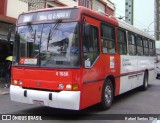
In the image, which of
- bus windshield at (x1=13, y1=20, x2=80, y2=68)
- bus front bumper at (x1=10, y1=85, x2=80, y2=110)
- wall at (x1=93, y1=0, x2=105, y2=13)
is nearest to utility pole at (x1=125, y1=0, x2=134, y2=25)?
wall at (x1=93, y1=0, x2=105, y2=13)

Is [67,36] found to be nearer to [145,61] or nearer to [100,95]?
[100,95]

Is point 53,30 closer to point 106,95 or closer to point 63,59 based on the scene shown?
point 63,59

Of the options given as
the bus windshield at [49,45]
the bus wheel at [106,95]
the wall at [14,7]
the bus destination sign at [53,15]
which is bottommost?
the bus wheel at [106,95]

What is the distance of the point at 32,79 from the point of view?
8312 mm

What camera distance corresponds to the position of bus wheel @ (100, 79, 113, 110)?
30.6ft

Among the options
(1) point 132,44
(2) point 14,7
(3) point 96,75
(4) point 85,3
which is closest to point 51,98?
(3) point 96,75

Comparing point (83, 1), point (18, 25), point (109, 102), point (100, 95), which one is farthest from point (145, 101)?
point (83, 1)

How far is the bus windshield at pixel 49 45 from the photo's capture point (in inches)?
310

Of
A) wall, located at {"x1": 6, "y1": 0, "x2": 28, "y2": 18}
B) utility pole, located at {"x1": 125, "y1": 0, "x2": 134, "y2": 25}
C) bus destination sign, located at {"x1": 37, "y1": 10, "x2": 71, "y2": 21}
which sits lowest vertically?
bus destination sign, located at {"x1": 37, "y1": 10, "x2": 71, "y2": 21}

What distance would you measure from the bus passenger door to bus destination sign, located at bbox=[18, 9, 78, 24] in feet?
1.12

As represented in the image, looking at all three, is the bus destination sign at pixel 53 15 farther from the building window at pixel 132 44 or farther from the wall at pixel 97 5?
the wall at pixel 97 5

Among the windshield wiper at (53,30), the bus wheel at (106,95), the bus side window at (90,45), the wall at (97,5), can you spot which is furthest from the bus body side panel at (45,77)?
the wall at (97,5)

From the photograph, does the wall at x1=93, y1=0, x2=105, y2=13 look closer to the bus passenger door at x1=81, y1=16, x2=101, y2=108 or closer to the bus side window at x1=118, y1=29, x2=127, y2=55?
the bus side window at x1=118, y1=29, x2=127, y2=55

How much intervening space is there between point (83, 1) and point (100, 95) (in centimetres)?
2186
